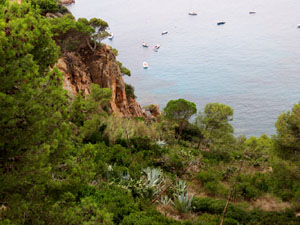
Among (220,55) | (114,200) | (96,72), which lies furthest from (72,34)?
(220,55)

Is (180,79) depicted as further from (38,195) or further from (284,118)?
(38,195)

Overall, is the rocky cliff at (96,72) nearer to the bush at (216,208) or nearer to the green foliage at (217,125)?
the green foliage at (217,125)

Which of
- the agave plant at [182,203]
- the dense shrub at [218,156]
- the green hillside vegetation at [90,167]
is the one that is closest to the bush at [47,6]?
the green hillside vegetation at [90,167]

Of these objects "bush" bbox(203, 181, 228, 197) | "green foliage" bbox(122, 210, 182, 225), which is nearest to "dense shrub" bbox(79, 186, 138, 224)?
"green foliage" bbox(122, 210, 182, 225)

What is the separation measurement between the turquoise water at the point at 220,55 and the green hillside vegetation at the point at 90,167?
1588 inches

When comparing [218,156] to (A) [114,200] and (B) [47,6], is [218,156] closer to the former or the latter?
(A) [114,200]

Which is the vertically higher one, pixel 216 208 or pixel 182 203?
pixel 182 203

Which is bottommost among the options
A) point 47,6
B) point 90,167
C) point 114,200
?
point 114,200

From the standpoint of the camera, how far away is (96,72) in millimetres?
28250

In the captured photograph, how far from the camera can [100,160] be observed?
12117mm

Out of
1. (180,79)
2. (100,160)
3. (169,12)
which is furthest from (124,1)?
(100,160)

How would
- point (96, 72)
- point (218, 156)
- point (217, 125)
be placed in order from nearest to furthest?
point (218, 156), point (217, 125), point (96, 72)

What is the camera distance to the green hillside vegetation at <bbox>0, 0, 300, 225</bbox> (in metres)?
4.77

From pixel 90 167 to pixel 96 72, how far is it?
901 inches
